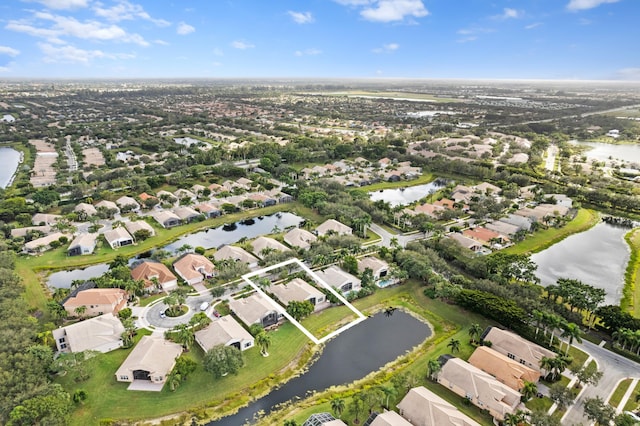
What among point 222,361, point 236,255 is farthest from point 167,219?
point 222,361

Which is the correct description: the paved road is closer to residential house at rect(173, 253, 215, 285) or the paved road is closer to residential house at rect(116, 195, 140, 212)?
residential house at rect(173, 253, 215, 285)

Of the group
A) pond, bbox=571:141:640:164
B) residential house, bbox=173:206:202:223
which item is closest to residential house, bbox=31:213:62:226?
residential house, bbox=173:206:202:223

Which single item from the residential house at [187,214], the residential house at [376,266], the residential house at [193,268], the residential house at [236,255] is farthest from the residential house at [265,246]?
the residential house at [187,214]

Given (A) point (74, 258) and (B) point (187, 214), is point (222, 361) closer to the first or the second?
(A) point (74, 258)

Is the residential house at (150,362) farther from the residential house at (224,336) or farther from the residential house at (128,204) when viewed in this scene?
the residential house at (128,204)

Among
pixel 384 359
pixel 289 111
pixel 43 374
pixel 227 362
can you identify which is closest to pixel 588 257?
pixel 384 359

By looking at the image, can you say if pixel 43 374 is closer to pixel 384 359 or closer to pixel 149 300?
pixel 149 300
